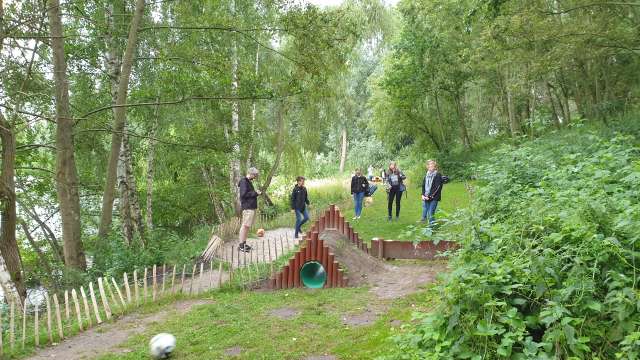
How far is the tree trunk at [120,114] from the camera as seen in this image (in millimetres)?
11867

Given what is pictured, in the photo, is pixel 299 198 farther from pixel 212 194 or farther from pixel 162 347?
pixel 212 194

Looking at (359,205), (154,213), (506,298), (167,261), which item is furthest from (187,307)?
(154,213)

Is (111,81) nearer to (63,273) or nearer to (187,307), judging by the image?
Answer: (63,273)

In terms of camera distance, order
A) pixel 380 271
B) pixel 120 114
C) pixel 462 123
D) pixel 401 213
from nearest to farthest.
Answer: pixel 380 271 → pixel 120 114 → pixel 401 213 → pixel 462 123

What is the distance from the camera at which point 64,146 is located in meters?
11.6

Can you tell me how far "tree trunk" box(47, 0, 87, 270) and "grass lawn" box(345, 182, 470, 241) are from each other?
23.1ft

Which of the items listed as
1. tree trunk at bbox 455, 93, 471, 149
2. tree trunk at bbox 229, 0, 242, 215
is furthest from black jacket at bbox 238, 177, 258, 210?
tree trunk at bbox 455, 93, 471, 149

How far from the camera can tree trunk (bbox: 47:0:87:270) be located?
37.5 ft

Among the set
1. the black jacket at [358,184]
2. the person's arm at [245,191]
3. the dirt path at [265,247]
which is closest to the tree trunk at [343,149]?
the dirt path at [265,247]

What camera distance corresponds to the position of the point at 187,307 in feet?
30.0

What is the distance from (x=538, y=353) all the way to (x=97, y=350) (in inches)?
242

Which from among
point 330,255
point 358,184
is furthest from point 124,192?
Answer: point 330,255

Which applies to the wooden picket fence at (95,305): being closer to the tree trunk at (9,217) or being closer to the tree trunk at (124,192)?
the tree trunk at (9,217)

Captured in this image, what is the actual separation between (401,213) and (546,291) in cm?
1267
